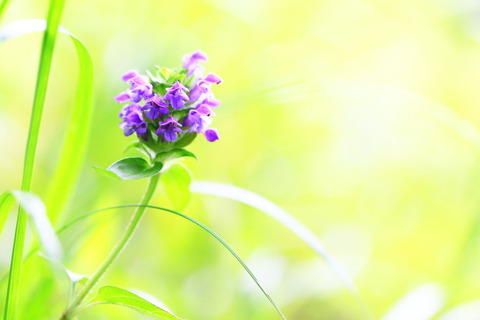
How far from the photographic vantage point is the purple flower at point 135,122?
28.6 inches

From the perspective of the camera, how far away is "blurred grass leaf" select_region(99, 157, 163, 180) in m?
0.69

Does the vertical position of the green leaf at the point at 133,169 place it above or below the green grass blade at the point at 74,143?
below

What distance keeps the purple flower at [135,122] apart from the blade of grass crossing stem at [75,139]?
11 cm

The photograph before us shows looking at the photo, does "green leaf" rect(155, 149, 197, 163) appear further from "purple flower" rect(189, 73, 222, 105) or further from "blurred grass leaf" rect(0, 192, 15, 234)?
"blurred grass leaf" rect(0, 192, 15, 234)

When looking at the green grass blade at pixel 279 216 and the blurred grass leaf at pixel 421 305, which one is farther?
the blurred grass leaf at pixel 421 305

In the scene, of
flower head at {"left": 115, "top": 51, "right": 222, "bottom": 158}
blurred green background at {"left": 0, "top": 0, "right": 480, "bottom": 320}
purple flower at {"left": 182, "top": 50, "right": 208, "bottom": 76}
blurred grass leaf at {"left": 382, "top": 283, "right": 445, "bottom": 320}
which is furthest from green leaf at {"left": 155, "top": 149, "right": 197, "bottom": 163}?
blurred grass leaf at {"left": 382, "top": 283, "right": 445, "bottom": 320}

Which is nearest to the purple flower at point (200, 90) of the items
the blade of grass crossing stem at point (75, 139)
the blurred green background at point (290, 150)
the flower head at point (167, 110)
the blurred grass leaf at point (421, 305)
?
the flower head at point (167, 110)

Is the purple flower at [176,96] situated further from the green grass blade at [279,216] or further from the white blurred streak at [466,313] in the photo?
the white blurred streak at [466,313]

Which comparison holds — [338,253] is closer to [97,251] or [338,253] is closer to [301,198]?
[301,198]

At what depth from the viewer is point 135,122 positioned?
72cm

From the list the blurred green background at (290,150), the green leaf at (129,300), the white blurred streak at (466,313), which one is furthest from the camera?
the blurred green background at (290,150)

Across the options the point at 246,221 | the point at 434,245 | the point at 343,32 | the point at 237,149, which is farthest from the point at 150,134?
the point at 343,32

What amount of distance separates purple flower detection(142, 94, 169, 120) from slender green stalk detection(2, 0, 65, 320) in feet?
0.39

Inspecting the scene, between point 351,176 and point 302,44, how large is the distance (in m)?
0.57
